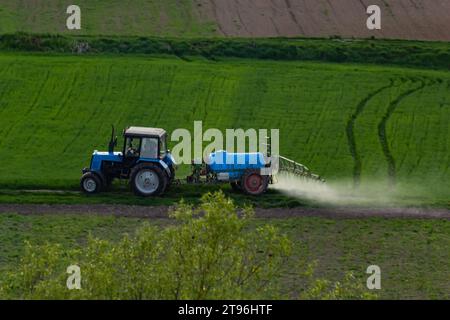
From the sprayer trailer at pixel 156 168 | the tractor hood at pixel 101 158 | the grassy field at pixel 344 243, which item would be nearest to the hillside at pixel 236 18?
the tractor hood at pixel 101 158

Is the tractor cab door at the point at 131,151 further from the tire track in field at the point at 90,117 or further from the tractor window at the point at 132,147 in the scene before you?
the tire track in field at the point at 90,117

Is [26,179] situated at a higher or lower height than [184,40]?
lower

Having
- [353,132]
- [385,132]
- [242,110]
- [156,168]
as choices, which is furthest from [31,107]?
[385,132]

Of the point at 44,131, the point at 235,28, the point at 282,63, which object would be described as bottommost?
the point at 44,131

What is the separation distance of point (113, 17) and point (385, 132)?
84.5ft

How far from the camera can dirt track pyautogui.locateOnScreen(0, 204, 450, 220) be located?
42.0m

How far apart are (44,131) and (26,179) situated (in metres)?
8.75

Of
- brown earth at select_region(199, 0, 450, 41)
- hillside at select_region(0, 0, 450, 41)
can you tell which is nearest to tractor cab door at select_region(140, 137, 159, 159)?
hillside at select_region(0, 0, 450, 41)

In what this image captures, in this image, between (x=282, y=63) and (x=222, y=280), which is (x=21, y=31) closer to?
(x=282, y=63)

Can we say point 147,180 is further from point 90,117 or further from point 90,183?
point 90,117

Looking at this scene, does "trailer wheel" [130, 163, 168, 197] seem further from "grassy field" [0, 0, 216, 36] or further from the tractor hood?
"grassy field" [0, 0, 216, 36]

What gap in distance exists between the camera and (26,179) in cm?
4619
